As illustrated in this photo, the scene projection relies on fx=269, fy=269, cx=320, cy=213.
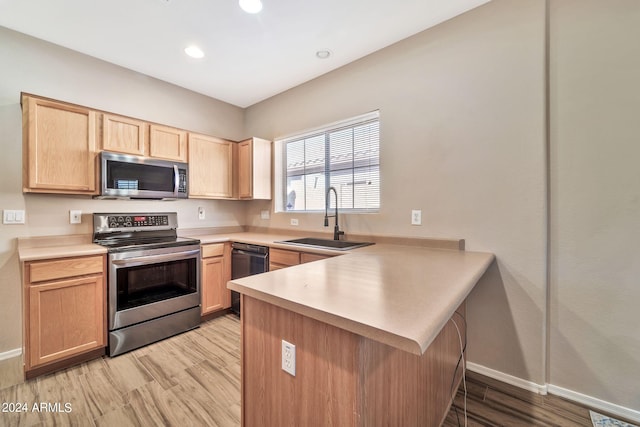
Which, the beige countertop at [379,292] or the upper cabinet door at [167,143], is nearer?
the beige countertop at [379,292]

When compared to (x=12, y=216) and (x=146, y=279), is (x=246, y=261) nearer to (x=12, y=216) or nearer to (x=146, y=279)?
(x=146, y=279)

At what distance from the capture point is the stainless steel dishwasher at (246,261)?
2.71 m

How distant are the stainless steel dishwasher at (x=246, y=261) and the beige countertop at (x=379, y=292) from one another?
127cm

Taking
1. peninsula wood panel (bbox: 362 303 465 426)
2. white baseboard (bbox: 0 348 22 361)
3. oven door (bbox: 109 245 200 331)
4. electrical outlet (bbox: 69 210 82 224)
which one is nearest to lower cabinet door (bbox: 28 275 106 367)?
oven door (bbox: 109 245 200 331)

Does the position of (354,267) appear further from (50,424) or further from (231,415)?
(50,424)

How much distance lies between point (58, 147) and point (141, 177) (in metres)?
0.61

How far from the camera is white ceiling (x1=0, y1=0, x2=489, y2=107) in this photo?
1973 mm

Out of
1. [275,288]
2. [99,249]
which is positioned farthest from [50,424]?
[275,288]

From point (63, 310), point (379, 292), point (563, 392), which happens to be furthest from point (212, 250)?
point (563, 392)

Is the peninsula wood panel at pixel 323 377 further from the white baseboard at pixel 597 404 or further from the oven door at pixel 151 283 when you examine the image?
the oven door at pixel 151 283

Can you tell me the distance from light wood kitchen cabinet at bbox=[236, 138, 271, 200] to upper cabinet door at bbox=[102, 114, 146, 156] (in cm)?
111

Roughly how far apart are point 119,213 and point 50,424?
1785 mm

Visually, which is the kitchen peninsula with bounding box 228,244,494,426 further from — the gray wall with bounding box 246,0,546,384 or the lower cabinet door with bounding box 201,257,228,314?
the lower cabinet door with bounding box 201,257,228,314

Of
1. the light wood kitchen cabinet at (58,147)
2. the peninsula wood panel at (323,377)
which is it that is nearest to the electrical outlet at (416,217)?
the peninsula wood panel at (323,377)
